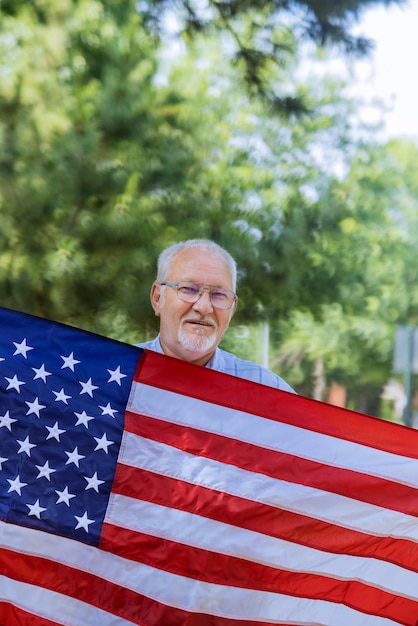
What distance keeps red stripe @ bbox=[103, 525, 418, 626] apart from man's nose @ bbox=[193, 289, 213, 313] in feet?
2.74

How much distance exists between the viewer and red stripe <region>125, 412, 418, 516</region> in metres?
3.29

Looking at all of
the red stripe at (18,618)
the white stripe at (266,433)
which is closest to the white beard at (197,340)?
the white stripe at (266,433)

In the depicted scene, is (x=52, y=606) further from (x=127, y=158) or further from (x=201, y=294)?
(x=127, y=158)

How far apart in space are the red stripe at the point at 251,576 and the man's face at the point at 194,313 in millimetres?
731

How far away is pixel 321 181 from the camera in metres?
21.9

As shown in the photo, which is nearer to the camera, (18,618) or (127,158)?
(18,618)

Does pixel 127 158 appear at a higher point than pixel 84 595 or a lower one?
higher

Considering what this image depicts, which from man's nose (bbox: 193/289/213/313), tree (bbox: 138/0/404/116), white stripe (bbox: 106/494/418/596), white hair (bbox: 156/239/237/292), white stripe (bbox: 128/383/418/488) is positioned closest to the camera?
white stripe (bbox: 106/494/418/596)

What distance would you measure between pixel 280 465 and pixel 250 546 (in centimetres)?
30

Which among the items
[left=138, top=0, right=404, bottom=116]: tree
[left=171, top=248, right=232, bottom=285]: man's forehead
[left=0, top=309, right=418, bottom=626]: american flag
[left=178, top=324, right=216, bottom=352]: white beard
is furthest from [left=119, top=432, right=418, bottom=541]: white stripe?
[left=138, top=0, right=404, bottom=116]: tree

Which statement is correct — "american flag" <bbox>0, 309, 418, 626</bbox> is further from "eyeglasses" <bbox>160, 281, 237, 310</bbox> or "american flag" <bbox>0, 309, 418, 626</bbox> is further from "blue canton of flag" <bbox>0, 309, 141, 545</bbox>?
"eyeglasses" <bbox>160, 281, 237, 310</bbox>

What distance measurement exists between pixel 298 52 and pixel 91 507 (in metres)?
6.44

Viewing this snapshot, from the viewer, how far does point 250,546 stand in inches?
127

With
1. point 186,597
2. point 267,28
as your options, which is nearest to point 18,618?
point 186,597
